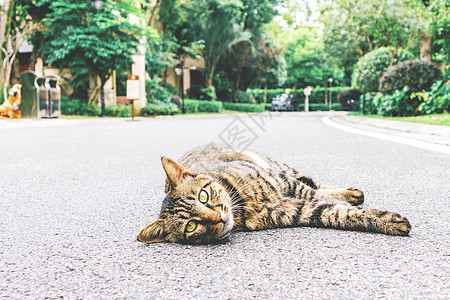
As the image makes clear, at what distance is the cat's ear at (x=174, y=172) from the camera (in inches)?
93.2

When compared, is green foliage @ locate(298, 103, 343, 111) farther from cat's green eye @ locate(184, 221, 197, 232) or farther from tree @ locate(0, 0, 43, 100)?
cat's green eye @ locate(184, 221, 197, 232)

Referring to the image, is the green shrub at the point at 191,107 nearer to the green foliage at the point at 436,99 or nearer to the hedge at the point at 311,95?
the green foliage at the point at 436,99

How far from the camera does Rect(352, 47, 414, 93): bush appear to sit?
20.9m

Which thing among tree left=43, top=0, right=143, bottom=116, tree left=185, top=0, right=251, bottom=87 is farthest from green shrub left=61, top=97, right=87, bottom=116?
A: tree left=185, top=0, right=251, bottom=87

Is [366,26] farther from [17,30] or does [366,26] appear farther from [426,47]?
[17,30]

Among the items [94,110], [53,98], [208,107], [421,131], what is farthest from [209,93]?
[421,131]

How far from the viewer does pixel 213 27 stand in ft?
113

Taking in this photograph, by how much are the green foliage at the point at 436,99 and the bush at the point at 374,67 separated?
6.05 metres

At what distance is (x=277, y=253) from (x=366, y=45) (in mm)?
28798

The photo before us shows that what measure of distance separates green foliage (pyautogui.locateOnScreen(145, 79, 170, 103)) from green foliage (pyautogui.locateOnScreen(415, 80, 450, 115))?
1661cm

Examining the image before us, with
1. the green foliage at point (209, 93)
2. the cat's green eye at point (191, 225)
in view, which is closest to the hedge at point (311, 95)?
the green foliage at point (209, 93)

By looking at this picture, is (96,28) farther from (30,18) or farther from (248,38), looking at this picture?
(248,38)

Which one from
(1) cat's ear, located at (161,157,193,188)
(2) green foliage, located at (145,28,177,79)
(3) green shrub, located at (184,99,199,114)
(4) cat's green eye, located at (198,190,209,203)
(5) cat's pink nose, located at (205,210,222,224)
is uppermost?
(2) green foliage, located at (145,28,177,79)

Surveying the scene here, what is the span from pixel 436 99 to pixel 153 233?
13763 mm
